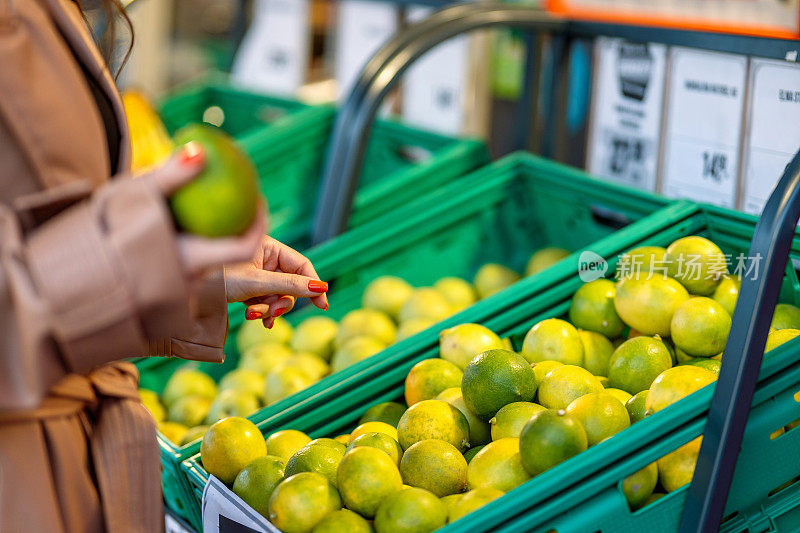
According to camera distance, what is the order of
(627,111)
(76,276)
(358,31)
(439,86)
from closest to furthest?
1. (76,276)
2. (627,111)
3. (439,86)
4. (358,31)

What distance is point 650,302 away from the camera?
5.69ft

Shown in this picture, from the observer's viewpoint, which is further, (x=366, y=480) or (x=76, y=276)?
(x=366, y=480)

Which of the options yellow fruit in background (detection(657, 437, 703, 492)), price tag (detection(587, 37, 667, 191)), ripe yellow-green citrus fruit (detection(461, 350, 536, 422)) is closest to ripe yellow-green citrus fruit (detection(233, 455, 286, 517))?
ripe yellow-green citrus fruit (detection(461, 350, 536, 422))

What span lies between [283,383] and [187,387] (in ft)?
1.09

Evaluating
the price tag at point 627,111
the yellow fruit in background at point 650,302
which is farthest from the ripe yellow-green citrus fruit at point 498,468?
the price tag at point 627,111

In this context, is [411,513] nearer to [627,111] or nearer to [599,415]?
[599,415]

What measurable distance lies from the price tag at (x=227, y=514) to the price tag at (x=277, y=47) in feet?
9.09

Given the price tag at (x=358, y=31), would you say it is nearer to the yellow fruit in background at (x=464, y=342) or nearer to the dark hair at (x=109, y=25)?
the yellow fruit in background at (x=464, y=342)

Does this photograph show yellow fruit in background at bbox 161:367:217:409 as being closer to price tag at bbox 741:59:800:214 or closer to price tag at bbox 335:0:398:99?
price tag at bbox 741:59:800:214

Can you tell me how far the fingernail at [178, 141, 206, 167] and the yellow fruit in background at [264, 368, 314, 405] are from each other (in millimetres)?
1079

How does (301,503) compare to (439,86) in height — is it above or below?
below

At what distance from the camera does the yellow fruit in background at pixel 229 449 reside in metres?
1.54

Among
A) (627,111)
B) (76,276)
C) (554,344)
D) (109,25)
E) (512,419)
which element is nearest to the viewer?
(76,276)

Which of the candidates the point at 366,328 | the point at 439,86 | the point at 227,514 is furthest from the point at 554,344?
the point at 439,86
